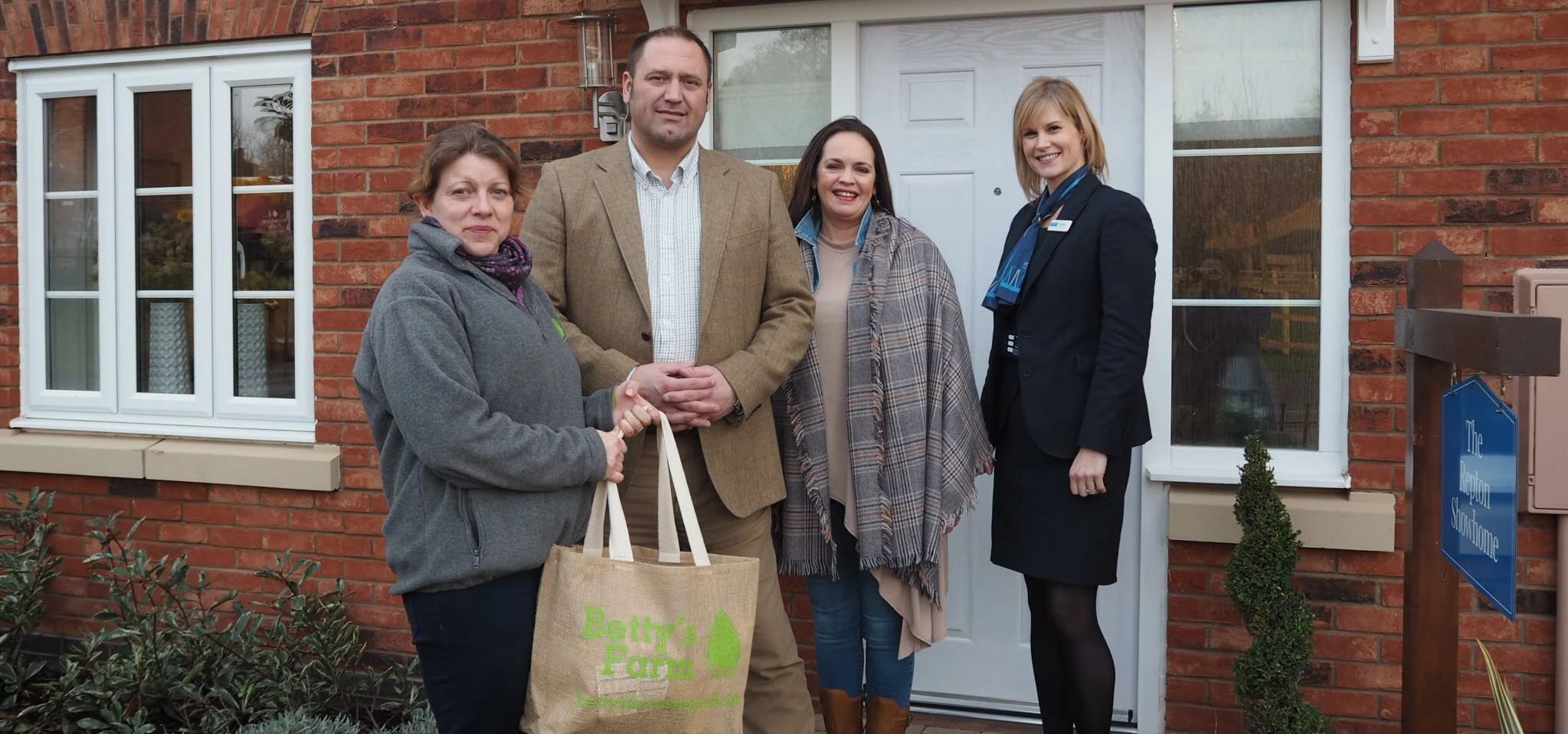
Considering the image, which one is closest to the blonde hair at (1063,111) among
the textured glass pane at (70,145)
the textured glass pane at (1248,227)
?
the textured glass pane at (1248,227)

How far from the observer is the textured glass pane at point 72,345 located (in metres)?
4.71

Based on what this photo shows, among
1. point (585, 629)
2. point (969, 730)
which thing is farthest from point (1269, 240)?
point (585, 629)

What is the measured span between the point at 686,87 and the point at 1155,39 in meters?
1.58

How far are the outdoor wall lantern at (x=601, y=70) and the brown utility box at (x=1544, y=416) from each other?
2667mm

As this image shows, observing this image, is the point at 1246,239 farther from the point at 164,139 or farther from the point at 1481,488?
the point at 164,139

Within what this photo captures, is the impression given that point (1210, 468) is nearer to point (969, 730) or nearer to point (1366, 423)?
point (1366, 423)

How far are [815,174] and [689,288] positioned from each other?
1.75ft

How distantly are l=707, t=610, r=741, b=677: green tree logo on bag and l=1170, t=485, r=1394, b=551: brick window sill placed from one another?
1815 mm

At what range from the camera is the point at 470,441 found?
6.58 feet

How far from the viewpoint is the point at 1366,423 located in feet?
Result: 11.1

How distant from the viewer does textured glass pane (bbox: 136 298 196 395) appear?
4.55m

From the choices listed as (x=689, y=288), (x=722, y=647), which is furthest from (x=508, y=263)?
(x=722, y=647)

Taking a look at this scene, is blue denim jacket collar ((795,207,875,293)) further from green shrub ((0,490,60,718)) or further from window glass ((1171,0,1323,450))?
green shrub ((0,490,60,718))

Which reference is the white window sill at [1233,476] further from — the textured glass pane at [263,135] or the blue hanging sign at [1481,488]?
the textured glass pane at [263,135]
